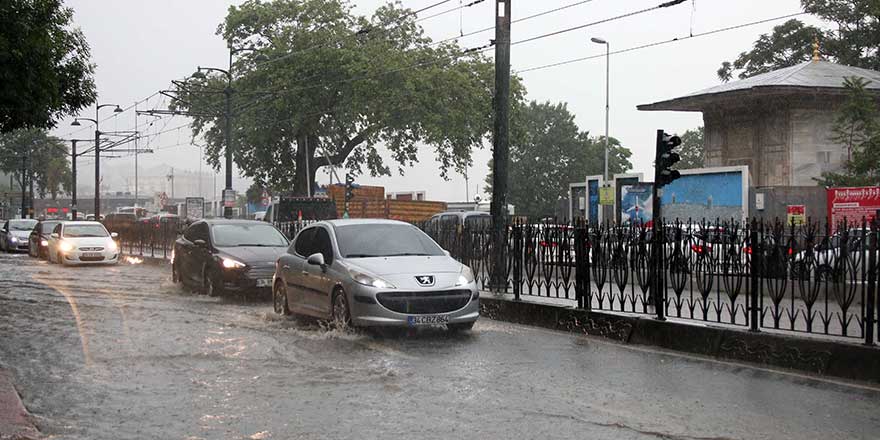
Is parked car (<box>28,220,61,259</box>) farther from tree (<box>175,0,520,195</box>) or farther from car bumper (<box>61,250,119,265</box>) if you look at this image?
tree (<box>175,0,520,195</box>)

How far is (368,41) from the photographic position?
170ft

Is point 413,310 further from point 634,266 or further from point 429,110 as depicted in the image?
point 429,110

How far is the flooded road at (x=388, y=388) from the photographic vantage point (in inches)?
279

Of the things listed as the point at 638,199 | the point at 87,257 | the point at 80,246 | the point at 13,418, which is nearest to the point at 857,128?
the point at 638,199

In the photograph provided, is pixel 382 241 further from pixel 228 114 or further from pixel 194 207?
pixel 194 207

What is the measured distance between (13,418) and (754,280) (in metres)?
7.90

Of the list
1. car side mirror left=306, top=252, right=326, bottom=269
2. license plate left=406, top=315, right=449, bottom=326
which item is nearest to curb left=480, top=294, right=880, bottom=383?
license plate left=406, top=315, right=449, bottom=326

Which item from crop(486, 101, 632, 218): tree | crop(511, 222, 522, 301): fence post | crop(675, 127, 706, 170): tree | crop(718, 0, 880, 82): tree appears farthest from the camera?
crop(675, 127, 706, 170): tree

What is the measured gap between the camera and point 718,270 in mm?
13070

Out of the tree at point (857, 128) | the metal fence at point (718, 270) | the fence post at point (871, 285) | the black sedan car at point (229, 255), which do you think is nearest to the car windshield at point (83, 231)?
the black sedan car at point (229, 255)

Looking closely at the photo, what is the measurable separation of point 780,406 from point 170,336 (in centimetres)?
780

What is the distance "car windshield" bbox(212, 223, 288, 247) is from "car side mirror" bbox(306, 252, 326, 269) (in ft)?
19.9

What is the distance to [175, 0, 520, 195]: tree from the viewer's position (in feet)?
160

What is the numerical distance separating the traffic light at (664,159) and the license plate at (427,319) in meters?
3.93
